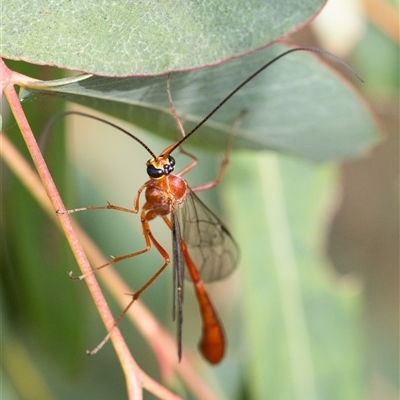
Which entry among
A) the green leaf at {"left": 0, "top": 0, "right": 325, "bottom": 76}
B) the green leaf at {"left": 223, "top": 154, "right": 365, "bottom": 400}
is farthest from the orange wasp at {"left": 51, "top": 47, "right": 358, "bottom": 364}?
the green leaf at {"left": 223, "top": 154, "right": 365, "bottom": 400}

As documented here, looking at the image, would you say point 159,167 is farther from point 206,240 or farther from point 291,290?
point 291,290

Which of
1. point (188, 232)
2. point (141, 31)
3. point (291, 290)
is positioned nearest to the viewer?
point (141, 31)

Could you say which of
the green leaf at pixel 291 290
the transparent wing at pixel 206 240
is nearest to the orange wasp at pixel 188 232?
the transparent wing at pixel 206 240

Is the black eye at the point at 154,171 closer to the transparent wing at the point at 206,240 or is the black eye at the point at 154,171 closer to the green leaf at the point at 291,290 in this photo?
the transparent wing at the point at 206,240

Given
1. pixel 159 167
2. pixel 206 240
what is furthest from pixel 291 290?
pixel 159 167

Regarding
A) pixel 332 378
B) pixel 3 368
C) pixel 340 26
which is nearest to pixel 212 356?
pixel 332 378

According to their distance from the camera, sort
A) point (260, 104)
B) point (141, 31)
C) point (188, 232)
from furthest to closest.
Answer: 1. point (188, 232)
2. point (260, 104)
3. point (141, 31)
